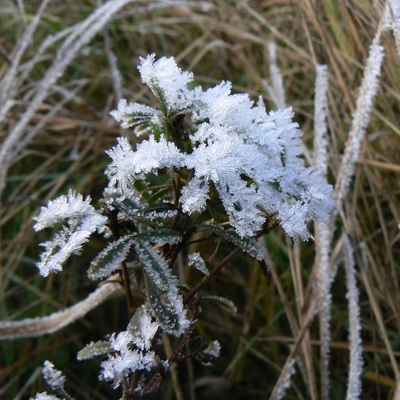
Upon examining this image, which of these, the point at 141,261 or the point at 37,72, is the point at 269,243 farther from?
the point at 37,72

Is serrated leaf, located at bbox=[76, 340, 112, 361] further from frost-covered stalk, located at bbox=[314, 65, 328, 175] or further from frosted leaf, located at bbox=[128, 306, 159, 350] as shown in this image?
frost-covered stalk, located at bbox=[314, 65, 328, 175]

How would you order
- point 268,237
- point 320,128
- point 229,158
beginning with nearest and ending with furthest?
1. point 229,158
2. point 320,128
3. point 268,237

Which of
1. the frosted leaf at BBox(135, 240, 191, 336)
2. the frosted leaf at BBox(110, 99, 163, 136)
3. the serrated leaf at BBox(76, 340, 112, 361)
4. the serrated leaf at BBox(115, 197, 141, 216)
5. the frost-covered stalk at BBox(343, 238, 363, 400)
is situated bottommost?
the frost-covered stalk at BBox(343, 238, 363, 400)

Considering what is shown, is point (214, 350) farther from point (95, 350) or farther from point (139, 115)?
point (139, 115)

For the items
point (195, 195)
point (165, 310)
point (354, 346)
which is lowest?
point (354, 346)

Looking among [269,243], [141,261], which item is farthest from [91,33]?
[141,261]

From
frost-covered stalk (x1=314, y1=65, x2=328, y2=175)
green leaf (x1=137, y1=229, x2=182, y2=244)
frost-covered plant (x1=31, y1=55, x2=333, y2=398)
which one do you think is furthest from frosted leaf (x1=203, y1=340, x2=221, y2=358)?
frost-covered stalk (x1=314, y1=65, x2=328, y2=175)

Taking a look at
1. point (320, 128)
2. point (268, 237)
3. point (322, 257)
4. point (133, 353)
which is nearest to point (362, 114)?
point (320, 128)

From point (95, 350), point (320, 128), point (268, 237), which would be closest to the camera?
point (95, 350)
